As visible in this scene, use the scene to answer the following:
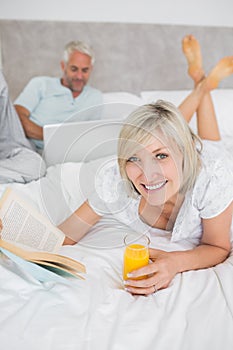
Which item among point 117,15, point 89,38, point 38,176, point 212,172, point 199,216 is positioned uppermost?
point 117,15

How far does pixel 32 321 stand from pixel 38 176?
35.7 inches

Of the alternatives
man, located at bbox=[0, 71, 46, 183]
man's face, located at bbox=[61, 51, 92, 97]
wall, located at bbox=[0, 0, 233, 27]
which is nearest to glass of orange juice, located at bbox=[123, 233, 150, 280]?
man, located at bbox=[0, 71, 46, 183]

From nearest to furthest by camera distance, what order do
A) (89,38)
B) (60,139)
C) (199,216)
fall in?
(199,216)
(60,139)
(89,38)

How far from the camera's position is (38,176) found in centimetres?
168

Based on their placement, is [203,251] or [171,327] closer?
[171,327]

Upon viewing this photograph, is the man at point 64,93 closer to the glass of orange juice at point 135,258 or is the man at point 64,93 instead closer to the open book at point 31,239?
the open book at point 31,239

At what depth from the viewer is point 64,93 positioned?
2.35m

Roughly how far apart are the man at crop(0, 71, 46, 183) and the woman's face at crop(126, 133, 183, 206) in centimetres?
62

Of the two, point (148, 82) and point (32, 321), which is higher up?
point (148, 82)

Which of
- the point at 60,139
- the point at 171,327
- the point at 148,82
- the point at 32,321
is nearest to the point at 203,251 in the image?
the point at 171,327

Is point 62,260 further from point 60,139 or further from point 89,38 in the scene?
point 89,38

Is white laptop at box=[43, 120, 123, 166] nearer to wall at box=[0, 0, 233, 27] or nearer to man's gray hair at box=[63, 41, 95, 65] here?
man's gray hair at box=[63, 41, 95, 65]

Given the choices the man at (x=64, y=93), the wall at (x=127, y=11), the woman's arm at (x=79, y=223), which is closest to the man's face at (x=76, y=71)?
the man at (x=64, y=93)

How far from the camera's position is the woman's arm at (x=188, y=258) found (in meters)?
0.95
